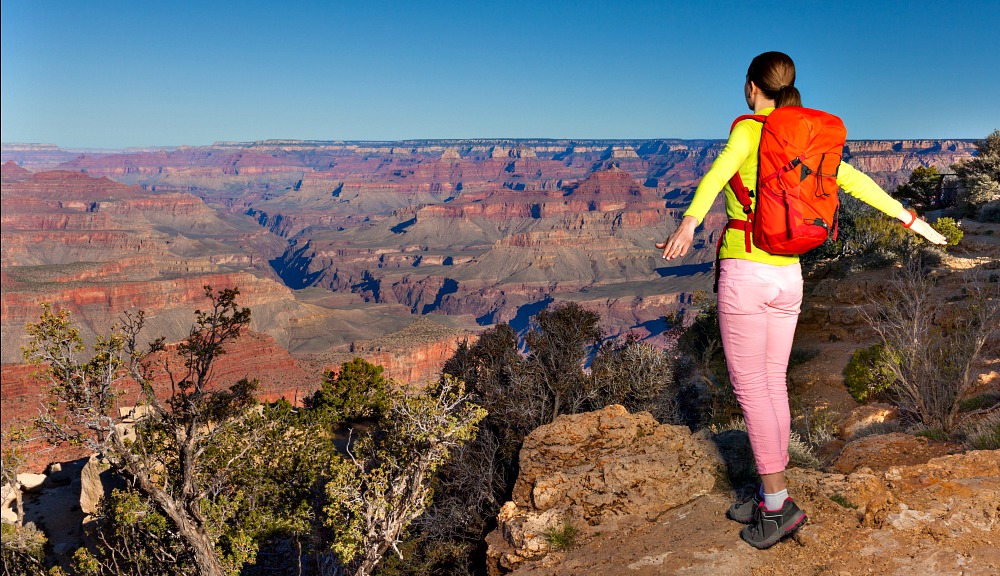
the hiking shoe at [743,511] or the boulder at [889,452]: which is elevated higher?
the hiking shoe at [743,511]

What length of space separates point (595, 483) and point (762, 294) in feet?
9.10

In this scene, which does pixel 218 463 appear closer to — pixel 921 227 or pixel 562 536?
pixel 562 536

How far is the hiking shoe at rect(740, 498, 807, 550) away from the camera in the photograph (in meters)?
4.42

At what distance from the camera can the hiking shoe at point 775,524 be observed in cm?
442

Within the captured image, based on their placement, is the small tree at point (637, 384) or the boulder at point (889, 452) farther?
the small tree at point (637, 384)

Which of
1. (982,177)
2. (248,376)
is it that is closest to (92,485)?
(982,177)

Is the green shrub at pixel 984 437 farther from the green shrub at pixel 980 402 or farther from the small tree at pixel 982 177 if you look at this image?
the small tree at pixel 982 177

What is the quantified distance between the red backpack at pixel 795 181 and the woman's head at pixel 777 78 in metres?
0.22

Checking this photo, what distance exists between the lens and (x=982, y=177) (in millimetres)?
26422

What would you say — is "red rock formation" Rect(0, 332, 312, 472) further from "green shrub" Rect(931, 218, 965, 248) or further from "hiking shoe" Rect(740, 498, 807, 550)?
"hiking shoe" Rect(740, 498, 807, 550)

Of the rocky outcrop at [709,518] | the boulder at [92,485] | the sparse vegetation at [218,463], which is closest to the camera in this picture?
the rocky outcrop at [709,518]

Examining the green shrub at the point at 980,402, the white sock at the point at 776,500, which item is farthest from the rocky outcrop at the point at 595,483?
the green shrub at the point at 980,402

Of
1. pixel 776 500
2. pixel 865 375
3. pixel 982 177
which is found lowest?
pixel 865 375

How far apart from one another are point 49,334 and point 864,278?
19.7m
